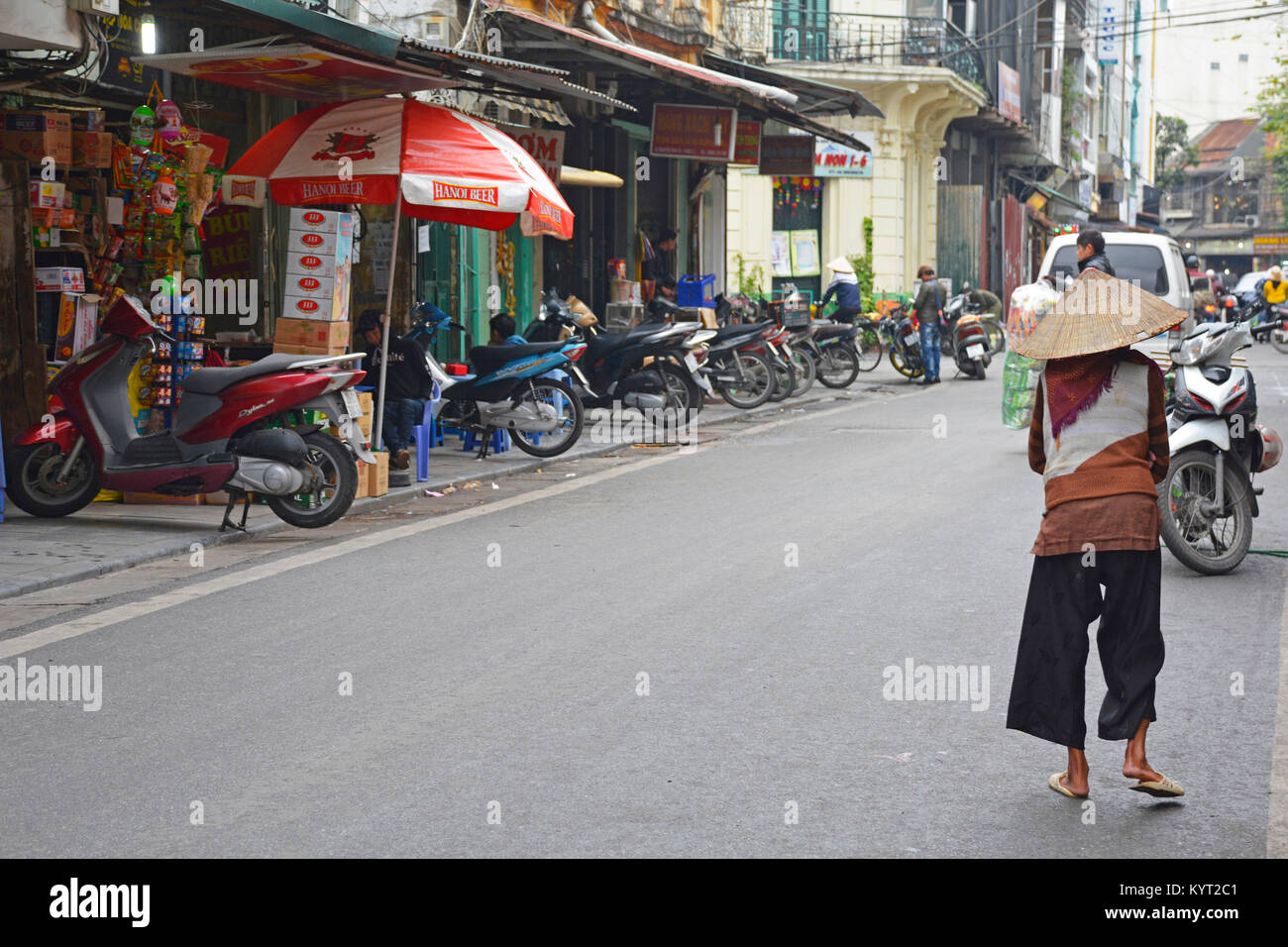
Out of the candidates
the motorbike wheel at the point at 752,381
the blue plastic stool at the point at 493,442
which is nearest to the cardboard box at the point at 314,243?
the blue plastic stool at the point at 493,442

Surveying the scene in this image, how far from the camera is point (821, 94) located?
68.6ft

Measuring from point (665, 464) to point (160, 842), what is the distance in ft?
31.5

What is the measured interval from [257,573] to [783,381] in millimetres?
11646

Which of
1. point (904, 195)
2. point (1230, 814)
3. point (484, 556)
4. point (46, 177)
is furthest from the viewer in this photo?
point (904, 195)

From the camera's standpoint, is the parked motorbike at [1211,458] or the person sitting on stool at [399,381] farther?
the person sitting on stool at [399,381]

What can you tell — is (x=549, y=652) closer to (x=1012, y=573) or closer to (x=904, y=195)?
(x=1012, y=573)

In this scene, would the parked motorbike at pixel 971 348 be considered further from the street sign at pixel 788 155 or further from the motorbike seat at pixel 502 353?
the motorbike seat at pixel 502 353

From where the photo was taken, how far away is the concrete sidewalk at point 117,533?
8375 mm

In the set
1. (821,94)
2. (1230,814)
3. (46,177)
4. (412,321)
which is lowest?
(1230,814)

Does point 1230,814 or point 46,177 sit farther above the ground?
point 46,177

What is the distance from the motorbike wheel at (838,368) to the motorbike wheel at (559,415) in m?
8.62

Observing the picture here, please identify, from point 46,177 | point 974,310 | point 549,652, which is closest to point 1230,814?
point 549,652

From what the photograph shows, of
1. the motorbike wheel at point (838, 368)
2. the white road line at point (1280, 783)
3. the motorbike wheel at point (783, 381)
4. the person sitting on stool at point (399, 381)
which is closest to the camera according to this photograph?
the white road line at point (1280, 783)

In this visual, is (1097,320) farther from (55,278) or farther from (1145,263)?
(1145,263)
